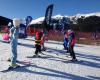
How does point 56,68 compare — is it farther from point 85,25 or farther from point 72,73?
point 85,25

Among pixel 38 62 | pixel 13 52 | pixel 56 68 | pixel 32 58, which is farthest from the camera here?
pixel 32 58

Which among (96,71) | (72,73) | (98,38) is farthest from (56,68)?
(98,38)

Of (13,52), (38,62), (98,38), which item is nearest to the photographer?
(13,52)

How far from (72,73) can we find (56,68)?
0.97 meters

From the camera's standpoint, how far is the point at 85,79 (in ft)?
31.6

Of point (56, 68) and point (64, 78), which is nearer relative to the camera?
Result: point (64, 78)

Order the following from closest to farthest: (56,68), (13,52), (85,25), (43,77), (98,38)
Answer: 1. (43,77)
2. (13,52)
3. (56,68)
4. (98,38)
5. (85,25)

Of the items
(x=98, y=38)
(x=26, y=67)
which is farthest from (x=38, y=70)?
(x=98, y=38)

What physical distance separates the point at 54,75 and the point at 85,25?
141ft

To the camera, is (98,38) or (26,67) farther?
(98,38)

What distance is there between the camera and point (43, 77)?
9477 millimetres

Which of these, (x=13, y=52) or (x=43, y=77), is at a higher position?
(x=13, y=52)

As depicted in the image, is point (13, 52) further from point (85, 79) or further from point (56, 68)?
point (85, 79)

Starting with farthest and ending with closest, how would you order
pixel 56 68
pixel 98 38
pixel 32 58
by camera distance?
pixel 98 38 → pixel 32 58 → pixel 56 68
